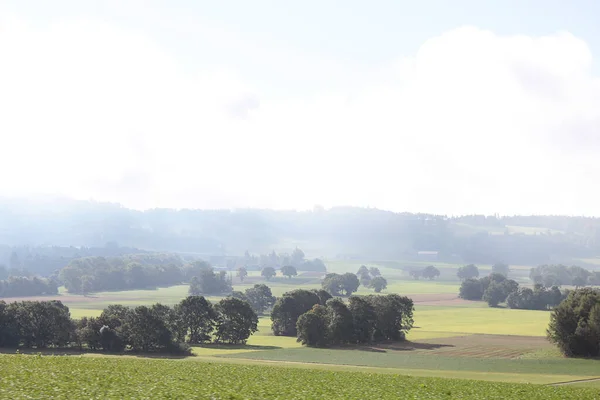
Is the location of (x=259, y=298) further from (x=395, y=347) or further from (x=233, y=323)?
(x=395, y=347)

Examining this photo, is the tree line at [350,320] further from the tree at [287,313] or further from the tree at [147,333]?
the tree at [147,333]

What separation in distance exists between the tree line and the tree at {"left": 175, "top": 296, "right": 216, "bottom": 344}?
17.0 m

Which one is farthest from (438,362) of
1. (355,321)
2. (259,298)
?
(259,298)

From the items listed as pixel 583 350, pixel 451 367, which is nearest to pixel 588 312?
pixel 583 350

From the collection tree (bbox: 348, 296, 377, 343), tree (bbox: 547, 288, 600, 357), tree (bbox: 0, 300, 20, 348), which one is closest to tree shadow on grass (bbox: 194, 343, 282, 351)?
tree (bbox: 348, 296, 377, 343)

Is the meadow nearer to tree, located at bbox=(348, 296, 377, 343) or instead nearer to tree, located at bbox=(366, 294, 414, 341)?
tree, located at bbox=(366, 294, 414, 341)

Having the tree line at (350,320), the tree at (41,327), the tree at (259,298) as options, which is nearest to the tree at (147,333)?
the tree at (41,327)

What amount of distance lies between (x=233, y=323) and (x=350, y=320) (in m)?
22.3

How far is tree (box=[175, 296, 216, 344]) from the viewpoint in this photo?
11531cm

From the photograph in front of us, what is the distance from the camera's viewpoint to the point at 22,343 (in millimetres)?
98438

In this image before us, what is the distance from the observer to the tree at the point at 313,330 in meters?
114

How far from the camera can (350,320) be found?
116 metres

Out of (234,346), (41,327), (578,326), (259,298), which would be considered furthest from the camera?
(259,298)

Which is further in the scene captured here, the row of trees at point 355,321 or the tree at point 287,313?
the tree at point 287,313
